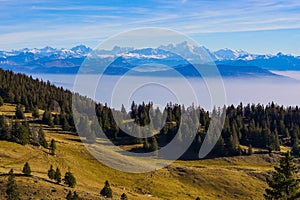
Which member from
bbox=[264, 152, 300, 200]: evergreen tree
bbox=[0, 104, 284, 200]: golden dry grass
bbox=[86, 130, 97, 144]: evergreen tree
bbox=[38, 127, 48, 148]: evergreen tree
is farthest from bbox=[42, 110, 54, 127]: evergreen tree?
bbox=[264, 152, 300, 200]: evergreen tree

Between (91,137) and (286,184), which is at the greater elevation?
(286,184)

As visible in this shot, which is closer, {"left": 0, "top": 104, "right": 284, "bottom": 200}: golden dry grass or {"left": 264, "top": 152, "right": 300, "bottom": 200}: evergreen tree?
{"left": 264, "top": 152, "right": 300, "bottom": 200}: evergreen tree

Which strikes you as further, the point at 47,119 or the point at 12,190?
the point at 47,119

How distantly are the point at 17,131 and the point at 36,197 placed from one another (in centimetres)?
4256

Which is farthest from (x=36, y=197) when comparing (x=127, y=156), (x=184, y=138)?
(x=184, y=138)

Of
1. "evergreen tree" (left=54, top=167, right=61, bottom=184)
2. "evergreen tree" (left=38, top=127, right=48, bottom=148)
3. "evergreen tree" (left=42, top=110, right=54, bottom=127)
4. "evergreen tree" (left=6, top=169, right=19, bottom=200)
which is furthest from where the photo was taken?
"evergreen tree" (left=42, top=110, right=54, bottom=127)

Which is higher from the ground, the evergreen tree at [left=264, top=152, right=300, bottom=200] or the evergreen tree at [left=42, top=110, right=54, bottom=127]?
the evergreen tree at [left=42, top=110, right=54, bottom=127]

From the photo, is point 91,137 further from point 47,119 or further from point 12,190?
point 12,190

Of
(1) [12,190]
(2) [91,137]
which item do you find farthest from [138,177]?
(1) [12,190]

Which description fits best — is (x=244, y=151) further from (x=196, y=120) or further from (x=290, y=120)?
(x=290, y=120)

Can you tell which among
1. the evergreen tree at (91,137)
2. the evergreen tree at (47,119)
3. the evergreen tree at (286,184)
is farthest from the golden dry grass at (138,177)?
the evergreen tree at (286,184)

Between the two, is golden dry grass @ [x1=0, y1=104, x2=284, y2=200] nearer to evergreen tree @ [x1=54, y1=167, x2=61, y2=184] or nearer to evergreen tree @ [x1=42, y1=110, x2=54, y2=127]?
evergreen tree @ [x1=54, y1=167, x2=61, y2=184]

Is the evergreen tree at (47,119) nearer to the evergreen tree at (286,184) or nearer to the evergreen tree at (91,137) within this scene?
the evergreen tree at (91,137)

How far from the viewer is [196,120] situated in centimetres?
16412
